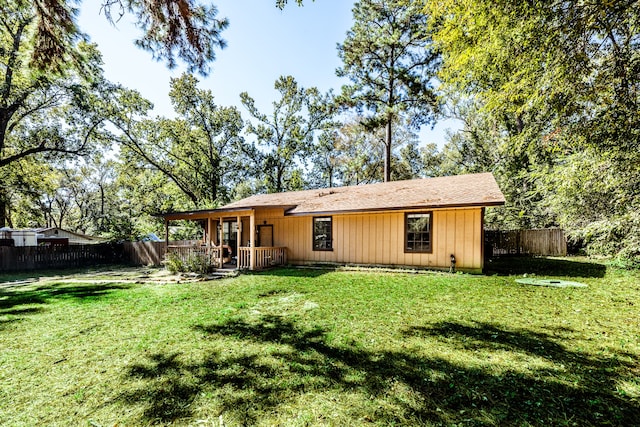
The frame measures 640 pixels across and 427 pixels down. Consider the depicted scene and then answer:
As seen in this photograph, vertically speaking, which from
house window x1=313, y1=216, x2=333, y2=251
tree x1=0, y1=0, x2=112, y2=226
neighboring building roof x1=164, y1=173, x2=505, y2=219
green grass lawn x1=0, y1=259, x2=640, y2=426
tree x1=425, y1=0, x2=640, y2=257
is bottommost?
green grass lawn x1=0, y1=259, x2=640, y2=426

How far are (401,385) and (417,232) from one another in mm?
7609

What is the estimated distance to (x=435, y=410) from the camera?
238cm

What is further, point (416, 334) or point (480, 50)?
point (480, 50)

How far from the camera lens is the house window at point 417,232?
9.62 metres

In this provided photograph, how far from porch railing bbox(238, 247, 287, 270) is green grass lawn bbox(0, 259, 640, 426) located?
13.8 ft

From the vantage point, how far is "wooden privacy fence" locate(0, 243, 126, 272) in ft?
40.8

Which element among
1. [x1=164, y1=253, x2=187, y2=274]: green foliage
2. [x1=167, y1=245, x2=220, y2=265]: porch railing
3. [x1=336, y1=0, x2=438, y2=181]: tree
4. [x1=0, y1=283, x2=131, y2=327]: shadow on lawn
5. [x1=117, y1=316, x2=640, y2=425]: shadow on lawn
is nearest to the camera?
[x1=117, y1=316, x2=640, y2=425]: shadow on lawn

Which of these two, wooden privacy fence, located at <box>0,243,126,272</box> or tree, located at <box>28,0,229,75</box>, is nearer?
tree, located at <box>28,0,229,75</box>

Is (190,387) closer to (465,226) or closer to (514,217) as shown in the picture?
(465,226)

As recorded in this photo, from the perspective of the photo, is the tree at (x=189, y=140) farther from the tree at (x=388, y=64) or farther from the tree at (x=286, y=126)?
the tree at (x=388, y=64)

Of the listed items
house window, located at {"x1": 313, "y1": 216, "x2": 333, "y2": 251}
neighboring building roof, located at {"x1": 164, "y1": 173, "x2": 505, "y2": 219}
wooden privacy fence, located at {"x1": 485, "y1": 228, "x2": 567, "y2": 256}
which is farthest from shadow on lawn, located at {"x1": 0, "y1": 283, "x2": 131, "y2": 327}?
wooden privacy fence, located at {"x1": 485, "y1": 228, "x2": 567, "y2": 256}

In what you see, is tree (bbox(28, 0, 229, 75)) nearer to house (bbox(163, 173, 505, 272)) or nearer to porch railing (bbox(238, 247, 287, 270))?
house (bbox(163, 173, 505, 272))

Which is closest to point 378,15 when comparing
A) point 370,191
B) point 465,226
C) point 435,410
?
point 370,191

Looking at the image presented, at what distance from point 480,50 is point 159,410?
642 cm
